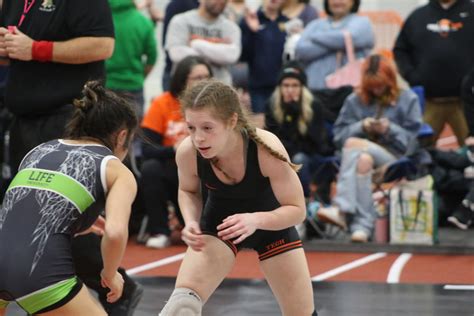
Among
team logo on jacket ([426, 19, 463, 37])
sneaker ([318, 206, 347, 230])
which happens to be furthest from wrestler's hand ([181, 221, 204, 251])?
team logo on jacket ([426, 19, 463, 37])

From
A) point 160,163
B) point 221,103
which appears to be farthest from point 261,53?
point 221,103

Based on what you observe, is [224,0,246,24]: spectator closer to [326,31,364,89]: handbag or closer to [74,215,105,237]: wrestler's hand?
[326,31,364,89]: handbag

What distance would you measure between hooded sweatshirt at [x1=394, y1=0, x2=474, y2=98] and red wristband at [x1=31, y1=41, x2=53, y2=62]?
201 inches

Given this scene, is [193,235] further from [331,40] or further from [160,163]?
[331,40]

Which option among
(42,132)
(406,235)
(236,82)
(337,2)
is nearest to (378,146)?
(406,235)

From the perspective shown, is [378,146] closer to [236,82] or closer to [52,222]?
[236,82]

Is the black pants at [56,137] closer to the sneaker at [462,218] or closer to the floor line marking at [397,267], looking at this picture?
the floor line marking at [397,267]

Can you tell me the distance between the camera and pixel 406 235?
339 inches

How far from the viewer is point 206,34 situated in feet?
32.0

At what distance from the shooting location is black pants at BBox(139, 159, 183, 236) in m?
8.87

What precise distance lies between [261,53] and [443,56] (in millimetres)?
1844

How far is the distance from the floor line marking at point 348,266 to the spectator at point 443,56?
181 cm

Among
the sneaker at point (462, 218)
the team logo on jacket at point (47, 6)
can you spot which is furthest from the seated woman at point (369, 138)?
the team logo on jacket at point (47, 6)

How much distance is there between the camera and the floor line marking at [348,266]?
7.56 metres
